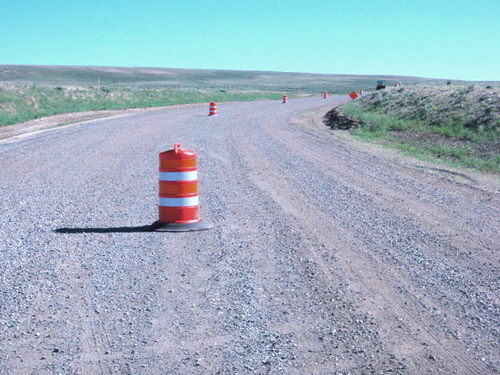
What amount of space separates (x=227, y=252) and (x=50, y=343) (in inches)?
108

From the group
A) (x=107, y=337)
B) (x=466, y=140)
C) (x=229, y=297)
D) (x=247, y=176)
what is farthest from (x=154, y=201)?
(x=466, y=140)

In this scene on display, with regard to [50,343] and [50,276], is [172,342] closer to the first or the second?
[50,343]

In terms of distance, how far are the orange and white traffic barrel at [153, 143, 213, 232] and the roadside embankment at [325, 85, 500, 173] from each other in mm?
8980

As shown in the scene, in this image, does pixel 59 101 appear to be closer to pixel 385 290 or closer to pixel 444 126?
pixel 444 126

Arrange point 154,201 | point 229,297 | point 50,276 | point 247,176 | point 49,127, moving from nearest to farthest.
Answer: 1. point 229,297
2. point 50,276
3. point 154,201
4. point 247,176
5. point 49,127

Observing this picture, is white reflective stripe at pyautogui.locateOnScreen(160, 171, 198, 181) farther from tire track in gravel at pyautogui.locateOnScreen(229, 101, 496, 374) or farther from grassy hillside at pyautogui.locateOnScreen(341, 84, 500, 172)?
grassy hillside at pyautogui.locateOnScreen(341, 84, 500, 172)

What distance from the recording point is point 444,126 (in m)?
21.1

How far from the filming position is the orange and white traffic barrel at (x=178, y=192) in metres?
7.92

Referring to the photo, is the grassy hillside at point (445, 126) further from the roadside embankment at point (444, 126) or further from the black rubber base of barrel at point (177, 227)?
the black rubber base of barrel at point (177, 227)

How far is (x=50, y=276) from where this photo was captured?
5.87m

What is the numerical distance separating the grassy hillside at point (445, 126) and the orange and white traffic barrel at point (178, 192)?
29.5 ft

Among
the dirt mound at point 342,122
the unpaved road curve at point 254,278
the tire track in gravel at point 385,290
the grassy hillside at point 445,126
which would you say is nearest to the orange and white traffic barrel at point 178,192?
the unpaved road curve at point 254,278

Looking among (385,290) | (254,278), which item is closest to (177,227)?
(254,278)

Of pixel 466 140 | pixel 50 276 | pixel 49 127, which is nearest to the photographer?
pixel 50 276
